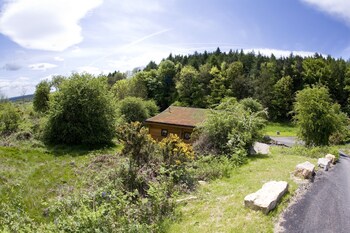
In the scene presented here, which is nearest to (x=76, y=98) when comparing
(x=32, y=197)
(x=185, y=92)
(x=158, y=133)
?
(x=158, y=133)

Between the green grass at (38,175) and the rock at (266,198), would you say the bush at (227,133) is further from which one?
the green grass at (38,175)

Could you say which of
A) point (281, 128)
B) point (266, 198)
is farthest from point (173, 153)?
point (281, 128)

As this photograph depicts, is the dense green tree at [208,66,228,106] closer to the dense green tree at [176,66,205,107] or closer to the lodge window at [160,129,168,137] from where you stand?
the dense green tree at [176,66,205,107]

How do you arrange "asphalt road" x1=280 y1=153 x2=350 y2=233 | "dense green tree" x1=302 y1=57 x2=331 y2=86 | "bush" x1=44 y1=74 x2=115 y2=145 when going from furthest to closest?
"dense green tree" x1=302 y1=57 x2=331 y2=86 < "bush" x1=44 y1=74 x2=115 y2=145 < "asphalt road" x1=280 y1=153 x2=350 y2=233

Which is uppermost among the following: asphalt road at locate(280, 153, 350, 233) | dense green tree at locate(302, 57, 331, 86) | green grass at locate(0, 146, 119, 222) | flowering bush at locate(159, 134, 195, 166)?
dense green tree at locate(302, 57, 331, 86)

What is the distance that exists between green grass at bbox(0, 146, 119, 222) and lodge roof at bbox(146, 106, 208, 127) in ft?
27.8

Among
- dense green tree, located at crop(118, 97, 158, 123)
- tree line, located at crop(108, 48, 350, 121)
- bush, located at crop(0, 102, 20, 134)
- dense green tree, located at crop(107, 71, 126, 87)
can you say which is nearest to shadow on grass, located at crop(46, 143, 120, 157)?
bush, located at crop(0, 102, 20, 134)

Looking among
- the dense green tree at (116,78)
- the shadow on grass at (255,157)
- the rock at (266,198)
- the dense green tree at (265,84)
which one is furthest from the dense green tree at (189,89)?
the rock at (266,198)

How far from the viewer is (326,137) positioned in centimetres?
2036

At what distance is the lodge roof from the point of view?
2595 centimetres

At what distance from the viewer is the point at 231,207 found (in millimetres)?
7539

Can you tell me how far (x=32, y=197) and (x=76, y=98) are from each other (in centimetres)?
1148

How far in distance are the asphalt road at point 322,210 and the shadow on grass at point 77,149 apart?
537 inches

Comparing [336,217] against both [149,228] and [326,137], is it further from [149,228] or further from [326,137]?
[326,137]
